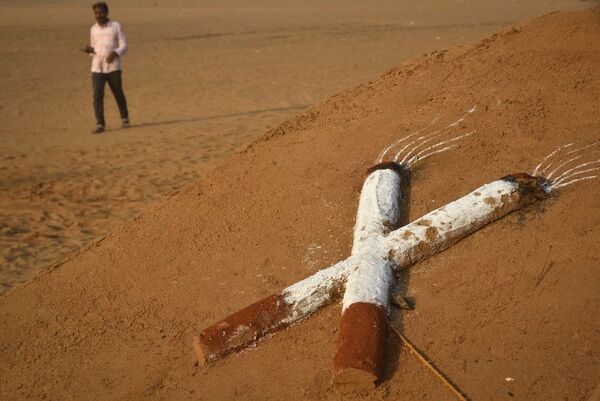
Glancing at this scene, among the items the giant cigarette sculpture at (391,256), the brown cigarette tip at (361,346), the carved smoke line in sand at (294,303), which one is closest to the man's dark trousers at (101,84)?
the carved smoke line in sand at (294,303)

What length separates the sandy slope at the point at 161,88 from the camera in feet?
20.5

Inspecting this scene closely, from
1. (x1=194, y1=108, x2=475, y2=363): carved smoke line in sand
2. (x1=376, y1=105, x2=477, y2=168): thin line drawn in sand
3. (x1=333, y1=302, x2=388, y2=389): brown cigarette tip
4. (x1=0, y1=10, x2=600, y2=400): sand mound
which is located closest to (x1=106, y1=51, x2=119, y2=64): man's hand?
(x1=0, y1=10, x2=600, y2=400): sand mound

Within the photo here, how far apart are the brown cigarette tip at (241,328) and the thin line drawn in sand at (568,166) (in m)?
1.57

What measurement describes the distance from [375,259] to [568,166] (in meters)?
1.33

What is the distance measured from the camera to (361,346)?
94.1 inches

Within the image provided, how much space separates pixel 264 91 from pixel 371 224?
9.35 meters

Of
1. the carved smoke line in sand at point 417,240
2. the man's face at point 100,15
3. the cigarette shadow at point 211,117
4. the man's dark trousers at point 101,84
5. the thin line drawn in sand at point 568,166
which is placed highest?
the man's face at point 100,15

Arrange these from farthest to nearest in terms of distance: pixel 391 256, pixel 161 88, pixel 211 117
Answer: pixel 161 88 < pixel 211 117 < pixel 391 256

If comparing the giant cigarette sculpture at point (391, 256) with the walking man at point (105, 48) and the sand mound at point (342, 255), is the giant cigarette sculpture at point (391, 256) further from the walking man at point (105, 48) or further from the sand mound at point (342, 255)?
the walking man at point (105, 48)

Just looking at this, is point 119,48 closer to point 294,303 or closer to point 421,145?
point 421,145

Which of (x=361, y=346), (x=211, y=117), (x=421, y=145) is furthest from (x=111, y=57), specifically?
(x=361, y=346)

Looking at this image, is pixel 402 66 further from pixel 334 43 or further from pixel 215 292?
pixel 334 43

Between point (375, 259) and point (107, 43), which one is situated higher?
point (107, 43)

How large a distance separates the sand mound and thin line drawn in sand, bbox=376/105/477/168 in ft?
0.24
